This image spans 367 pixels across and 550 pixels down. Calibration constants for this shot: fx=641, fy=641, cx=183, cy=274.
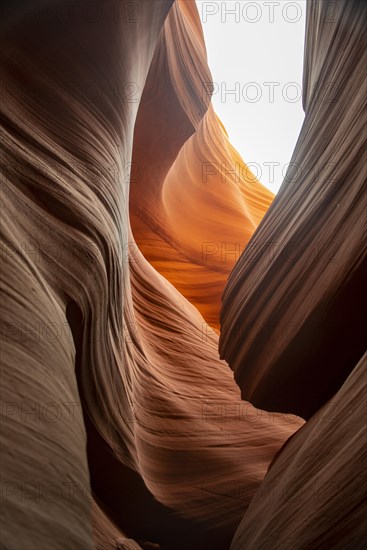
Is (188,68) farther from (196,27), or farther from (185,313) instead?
(185,313)

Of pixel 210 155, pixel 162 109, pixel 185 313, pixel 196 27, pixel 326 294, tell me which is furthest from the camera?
pixel 210 155

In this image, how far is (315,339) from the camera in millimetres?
1814

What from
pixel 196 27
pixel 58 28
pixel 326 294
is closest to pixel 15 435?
pixel 326 294


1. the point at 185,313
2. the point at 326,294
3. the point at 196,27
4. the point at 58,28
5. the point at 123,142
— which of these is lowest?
the point at 185,313

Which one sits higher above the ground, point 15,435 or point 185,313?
point 15,435

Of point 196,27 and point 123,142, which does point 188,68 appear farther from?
point 123,142

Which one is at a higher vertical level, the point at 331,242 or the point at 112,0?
the point at 112,0

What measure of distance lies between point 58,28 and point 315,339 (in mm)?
1148

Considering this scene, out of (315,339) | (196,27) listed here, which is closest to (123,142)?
(315,339)

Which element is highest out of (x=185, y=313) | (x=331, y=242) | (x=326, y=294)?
(x=331, y=242)

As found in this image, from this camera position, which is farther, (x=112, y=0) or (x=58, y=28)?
(x=112, y=0)

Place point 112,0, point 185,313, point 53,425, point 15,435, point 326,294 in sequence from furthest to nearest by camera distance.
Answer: point 185,313, point 112,0, point 326,294, point 53,425, point 15,435

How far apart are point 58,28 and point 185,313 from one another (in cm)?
172

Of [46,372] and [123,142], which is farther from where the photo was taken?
[123,142]
